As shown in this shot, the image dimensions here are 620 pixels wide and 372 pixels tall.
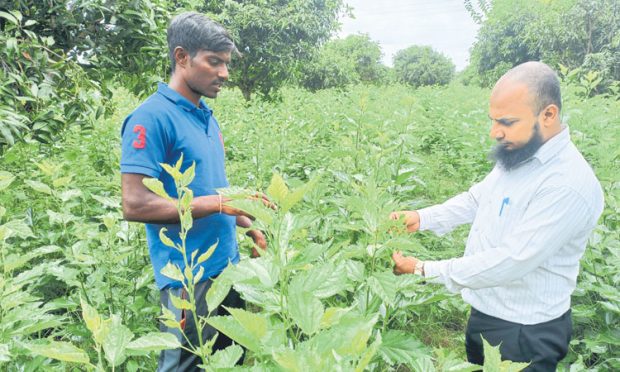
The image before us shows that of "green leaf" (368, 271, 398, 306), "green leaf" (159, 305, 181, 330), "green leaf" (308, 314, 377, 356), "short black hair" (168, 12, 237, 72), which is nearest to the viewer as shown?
"green leaf" (308, 314, 377, 356)

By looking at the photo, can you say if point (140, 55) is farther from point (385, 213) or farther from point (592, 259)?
point (592, 259)

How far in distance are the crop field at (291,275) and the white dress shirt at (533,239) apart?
0.24 meters

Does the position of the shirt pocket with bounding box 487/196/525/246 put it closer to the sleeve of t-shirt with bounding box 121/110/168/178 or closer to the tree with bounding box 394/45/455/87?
the sleeve of t-shirt with bounding box 121/110/168/178

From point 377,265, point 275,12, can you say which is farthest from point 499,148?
point 275,12

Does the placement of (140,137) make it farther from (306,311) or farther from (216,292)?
(306,311)

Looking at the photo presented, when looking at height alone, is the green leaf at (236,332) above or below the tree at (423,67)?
below

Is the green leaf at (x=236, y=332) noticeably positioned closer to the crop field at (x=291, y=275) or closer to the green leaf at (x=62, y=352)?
the crop field at (x=291, y=275)

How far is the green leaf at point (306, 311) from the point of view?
2.66ft

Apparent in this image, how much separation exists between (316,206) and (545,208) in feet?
3.53

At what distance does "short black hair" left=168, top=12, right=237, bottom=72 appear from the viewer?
83.7 inches

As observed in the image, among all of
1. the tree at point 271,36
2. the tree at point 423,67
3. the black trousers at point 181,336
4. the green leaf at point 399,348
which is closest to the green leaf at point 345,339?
the green leaf at point 399,348

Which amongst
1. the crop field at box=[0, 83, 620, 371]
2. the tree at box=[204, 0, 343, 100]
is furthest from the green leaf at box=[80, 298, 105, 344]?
the tree at box=[204, 0, 343, 100]

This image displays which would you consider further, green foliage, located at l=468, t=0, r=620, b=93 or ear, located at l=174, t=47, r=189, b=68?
green foliage, located at l=468, t=0, r=620, b=93

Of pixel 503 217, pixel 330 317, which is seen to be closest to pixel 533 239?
pixel 503 217
